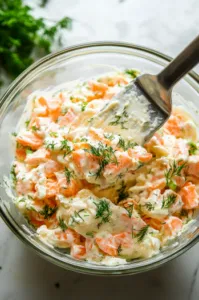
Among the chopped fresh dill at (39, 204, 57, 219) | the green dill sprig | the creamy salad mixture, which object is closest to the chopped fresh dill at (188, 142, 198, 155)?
the creamy salad mixture

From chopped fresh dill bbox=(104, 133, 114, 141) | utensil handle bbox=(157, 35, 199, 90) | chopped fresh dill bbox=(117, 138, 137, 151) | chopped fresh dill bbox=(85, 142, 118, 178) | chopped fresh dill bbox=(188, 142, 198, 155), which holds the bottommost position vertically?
chopped fresh dill bbox=(85, 142, 118, 178)

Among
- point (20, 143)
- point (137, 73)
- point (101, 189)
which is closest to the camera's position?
point (101, 189)

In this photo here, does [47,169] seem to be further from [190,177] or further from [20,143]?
[190,177]

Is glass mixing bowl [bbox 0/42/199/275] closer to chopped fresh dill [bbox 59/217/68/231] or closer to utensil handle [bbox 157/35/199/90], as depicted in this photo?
chopped fresh dill [bbox 59/217/68/231]

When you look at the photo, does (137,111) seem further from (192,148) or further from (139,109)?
(192,148)

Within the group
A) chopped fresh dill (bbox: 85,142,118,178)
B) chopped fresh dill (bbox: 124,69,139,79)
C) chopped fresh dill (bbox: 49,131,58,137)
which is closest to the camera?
chopped fresh dill (bbox: 85,142,118,178)

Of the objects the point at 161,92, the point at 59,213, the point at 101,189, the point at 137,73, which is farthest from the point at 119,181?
the point at 137,73
